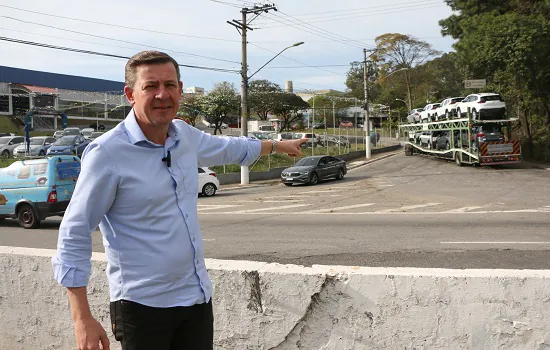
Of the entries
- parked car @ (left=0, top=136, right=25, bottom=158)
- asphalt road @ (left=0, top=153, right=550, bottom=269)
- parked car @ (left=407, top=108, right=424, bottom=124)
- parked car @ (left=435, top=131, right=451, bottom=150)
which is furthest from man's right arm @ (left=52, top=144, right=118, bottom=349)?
parked car @ (left=407, top=108, right=424, bottom=124)

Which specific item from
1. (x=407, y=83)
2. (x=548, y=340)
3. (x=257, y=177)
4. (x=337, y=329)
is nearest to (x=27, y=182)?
(x=337, y=329)

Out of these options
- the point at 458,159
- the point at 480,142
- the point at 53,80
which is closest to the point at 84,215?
the point at 480,142

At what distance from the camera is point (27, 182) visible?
1195cm

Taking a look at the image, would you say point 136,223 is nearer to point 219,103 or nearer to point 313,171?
point 313,171

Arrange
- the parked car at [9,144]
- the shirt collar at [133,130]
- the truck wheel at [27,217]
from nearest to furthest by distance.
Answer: the shirt collar at [133,130] → the truck wheel at [27,217] → the parked car at [9,144]

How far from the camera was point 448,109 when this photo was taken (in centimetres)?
3209

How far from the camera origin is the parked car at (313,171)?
2506 cm

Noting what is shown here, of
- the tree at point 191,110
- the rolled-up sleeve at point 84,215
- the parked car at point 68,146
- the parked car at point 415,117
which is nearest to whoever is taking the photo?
the rolled-up sleeve at point 84,215

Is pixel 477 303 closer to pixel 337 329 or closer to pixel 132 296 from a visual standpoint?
pixel 337 329

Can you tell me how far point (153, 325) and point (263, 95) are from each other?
7650 cm

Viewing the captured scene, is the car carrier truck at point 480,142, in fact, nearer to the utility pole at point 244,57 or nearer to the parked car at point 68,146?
the utility pole at point 244,57

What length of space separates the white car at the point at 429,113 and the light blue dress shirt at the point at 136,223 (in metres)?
35.9

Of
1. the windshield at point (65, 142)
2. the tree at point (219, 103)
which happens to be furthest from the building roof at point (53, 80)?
the windshield at point (65, 142)

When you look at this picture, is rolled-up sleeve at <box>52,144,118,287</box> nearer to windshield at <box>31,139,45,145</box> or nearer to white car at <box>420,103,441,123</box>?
windshield at <box>31,139,45,145</box>
